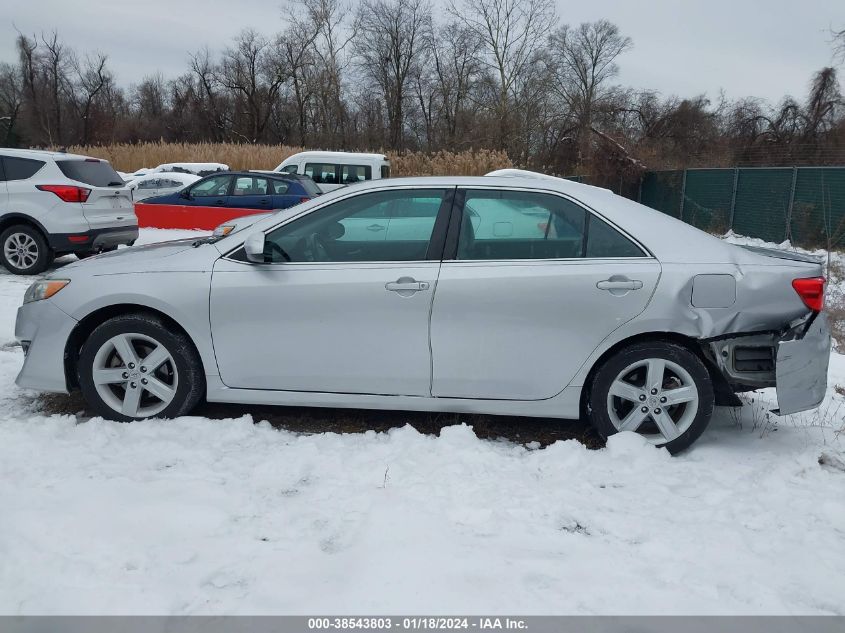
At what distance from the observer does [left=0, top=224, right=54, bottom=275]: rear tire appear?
29.9ft

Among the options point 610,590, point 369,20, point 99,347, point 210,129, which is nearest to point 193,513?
point 99,347

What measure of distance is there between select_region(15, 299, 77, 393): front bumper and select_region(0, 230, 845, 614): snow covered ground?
230 millimetres

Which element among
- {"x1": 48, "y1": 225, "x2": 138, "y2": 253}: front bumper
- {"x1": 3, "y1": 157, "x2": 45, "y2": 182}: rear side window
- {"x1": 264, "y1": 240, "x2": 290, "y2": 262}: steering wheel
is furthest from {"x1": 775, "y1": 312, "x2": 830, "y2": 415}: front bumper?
{"x1": 3, "y1": 157, "x2": 45, "y2": 182}: rear side window

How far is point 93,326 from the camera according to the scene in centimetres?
418

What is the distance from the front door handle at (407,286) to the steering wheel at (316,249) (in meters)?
0.46

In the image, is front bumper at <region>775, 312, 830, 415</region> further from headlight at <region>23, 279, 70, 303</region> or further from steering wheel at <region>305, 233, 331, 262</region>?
headlight at <region>23, 279, 70, 303</region>

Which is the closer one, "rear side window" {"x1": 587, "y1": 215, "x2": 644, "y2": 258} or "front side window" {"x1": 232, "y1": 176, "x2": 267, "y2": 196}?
"rear side window" {"x1": 587, "y1": 215, "x2": 644, "y2": 258}

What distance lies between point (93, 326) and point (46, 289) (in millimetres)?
360

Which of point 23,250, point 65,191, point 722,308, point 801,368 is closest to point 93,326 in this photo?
point 722,308

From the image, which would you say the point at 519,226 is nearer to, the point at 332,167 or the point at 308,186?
the point at 308,186

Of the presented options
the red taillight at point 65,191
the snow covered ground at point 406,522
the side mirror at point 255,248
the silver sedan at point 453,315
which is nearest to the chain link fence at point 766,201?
the silver sedan at point 453,315

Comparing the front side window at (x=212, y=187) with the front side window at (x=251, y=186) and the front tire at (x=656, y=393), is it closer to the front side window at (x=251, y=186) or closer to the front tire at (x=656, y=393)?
the front side window at (x=251, y=186)

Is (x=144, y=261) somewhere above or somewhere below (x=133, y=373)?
above

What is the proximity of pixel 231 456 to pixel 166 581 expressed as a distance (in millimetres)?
1150
